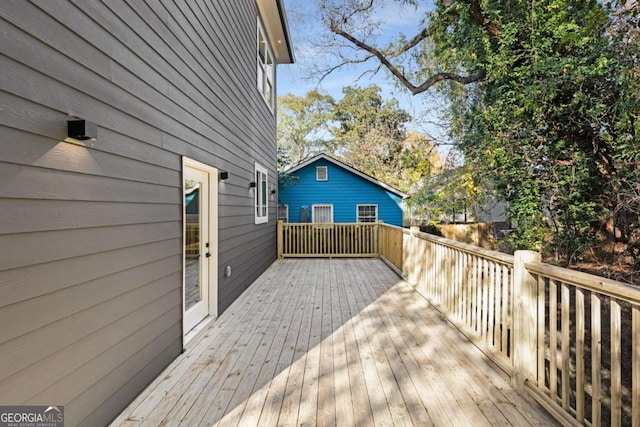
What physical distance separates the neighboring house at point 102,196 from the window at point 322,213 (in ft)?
30.1

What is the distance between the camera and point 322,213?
1325 cm

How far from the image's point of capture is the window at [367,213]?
518 inches

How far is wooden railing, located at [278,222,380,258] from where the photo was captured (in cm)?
916

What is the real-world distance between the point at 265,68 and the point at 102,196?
6054mm

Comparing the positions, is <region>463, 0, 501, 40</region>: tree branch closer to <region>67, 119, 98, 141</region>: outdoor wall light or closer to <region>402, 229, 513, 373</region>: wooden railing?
<region>402, 229, 513, 373</region>: wooden railing

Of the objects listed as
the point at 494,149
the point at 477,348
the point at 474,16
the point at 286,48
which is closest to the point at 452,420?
the point at 477,348

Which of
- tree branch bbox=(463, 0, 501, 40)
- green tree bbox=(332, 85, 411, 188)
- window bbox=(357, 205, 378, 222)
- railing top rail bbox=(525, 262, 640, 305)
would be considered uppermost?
green tree bbox=(332, 85, 411, 188)

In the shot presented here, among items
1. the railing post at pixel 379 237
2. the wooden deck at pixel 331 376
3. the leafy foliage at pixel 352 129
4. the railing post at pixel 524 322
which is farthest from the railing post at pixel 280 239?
the leafy foliage at pixel 352 129

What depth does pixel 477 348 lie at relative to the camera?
3135 mm

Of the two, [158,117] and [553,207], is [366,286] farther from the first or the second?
[158,117]

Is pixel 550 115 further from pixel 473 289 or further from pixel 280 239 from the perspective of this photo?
pixel 280 239

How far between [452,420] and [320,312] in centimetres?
236

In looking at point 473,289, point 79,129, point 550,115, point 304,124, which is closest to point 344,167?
point 550,115

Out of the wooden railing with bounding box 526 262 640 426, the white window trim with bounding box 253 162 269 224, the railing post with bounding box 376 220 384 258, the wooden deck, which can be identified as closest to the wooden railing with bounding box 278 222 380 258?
the railing post with bounding box 376 220 384 258
